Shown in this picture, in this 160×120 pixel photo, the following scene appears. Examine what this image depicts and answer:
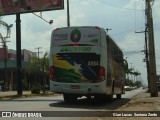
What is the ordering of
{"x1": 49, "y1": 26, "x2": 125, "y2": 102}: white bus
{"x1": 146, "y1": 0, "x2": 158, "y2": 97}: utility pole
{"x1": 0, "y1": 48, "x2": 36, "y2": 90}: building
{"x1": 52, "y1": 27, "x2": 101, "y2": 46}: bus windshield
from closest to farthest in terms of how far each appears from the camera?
{"x1": 49, "y1": 26, "x2": 125, "y2": 102}: white bus → {"x1": 52, "y1": 27, "x2": 101, "y2": 46}: bus windshield → {"x1": 146, "y1": 0, "x2": 158, "y2": 97}: utility pole → {"x1": 0, "y1": 48, "x2": 36, "y2": 90}: building

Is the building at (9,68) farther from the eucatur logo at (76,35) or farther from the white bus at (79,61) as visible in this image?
the eucatur logo at (76,35)

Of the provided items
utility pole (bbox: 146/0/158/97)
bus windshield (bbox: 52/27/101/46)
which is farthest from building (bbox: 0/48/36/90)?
bus windshield (bbox: 52/27/101/46)

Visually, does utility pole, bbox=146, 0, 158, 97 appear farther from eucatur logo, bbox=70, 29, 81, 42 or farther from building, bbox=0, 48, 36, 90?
building, bbox=0, 48, 36, 90

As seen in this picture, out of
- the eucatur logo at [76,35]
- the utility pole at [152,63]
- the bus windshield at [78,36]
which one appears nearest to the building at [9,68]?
the utility pole at [152,63]

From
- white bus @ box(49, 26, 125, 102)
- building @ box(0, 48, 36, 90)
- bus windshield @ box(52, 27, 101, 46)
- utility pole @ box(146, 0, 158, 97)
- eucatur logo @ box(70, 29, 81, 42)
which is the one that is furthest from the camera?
building @ box(0, 48, 36, 90)

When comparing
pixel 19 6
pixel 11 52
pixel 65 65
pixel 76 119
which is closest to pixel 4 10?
pixel 19 6

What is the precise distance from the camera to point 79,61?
909 inches

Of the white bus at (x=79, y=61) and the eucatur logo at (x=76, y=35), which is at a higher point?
the eucatur logo at (x=76, y=35)

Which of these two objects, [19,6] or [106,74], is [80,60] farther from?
[19,6]

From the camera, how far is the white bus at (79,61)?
74.8 ft

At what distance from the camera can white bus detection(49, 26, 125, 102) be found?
74.8ft

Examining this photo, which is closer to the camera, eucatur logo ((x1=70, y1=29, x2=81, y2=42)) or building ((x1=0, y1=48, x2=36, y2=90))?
eucatur logo ((x1=70, y1=29, x2=81, y2=42))

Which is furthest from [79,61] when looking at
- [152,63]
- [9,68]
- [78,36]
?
[9,68]

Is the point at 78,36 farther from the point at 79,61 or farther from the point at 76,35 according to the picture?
the point at 79,61
